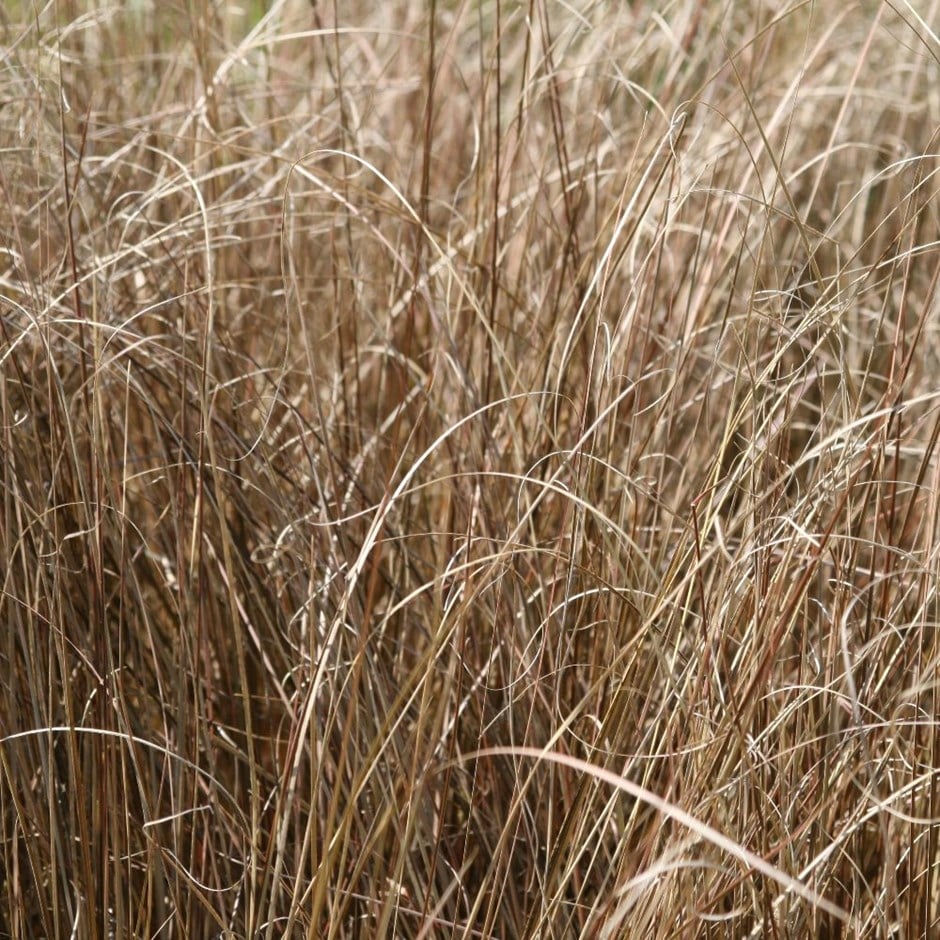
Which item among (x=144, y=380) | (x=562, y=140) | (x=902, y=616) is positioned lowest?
(x=902, y=616)

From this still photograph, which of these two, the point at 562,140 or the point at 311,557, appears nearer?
the point at 311,557

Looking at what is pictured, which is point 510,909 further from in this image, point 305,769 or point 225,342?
point 225,342

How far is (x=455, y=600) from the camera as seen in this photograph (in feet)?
2.90

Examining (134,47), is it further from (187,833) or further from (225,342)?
(187,833)

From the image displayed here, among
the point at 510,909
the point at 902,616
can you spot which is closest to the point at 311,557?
the point at 510,909

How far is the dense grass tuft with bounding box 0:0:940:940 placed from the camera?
778mm

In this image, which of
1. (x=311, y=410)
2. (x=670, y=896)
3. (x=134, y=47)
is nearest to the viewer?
(x=670, y=896)

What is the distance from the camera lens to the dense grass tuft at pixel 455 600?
2.55 ft

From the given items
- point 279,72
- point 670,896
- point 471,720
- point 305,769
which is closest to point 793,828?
point 670,896

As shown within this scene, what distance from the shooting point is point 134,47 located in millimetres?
1877

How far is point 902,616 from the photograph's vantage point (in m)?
0.94

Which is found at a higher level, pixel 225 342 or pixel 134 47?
pixel 134 47

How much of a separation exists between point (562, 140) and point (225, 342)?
36cm

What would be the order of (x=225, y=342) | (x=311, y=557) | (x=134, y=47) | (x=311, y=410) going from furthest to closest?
(x=134, y=47) < (x=311, y=410) < (x=225, y=342) < (x=311, y=557)
